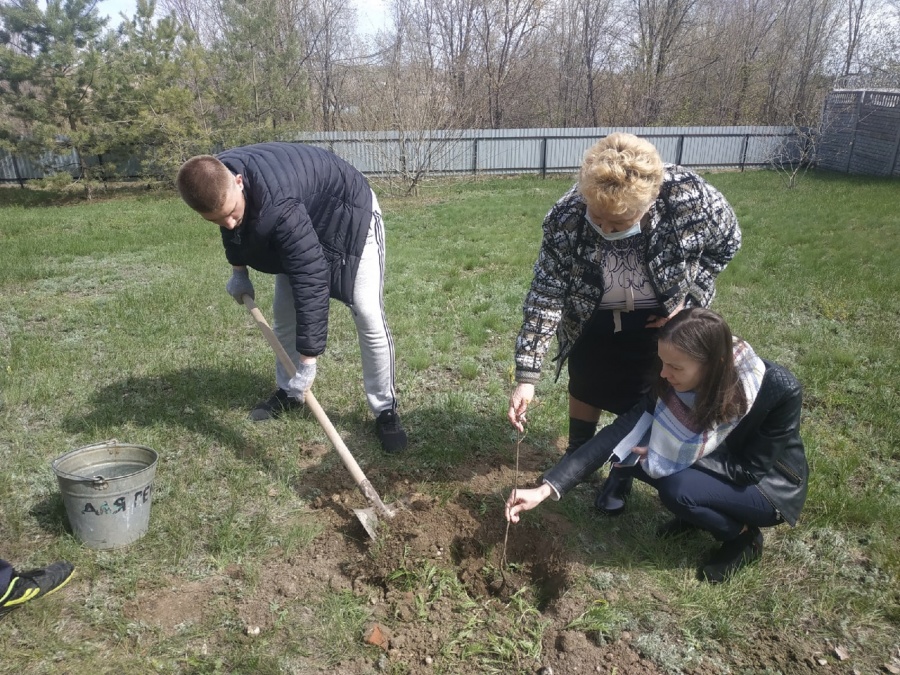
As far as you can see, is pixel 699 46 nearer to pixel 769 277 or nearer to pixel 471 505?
pixel 769 277

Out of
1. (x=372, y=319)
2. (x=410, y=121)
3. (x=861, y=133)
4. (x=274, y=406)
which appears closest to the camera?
(x=372, y=319)

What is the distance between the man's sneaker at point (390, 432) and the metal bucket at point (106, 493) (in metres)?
1.26

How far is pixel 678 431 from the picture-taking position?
263cm

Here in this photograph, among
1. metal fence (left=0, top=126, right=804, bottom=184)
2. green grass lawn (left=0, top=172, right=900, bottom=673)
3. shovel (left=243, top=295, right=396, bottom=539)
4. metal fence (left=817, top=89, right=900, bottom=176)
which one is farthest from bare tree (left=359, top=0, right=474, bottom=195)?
shovel (left=243, top=295, right=396, bottom=539)

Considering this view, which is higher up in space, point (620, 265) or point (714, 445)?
point (620, 265)

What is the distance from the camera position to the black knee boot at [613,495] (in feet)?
10.2

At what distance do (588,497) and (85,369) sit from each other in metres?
3.80

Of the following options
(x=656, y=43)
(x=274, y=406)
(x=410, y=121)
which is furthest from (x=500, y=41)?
(x=274, y=406)

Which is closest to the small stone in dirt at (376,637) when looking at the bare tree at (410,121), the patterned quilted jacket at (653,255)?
the patterned quilted jacket at (653,255)

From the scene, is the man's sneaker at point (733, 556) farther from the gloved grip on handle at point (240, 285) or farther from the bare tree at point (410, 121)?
the bare tree at point (410, 121)

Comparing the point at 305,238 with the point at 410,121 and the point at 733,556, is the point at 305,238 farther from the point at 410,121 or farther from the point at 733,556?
the point at 410,121

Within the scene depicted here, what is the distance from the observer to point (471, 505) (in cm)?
319

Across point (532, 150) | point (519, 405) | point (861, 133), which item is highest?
point (861, 133)

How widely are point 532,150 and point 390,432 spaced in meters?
17.2
